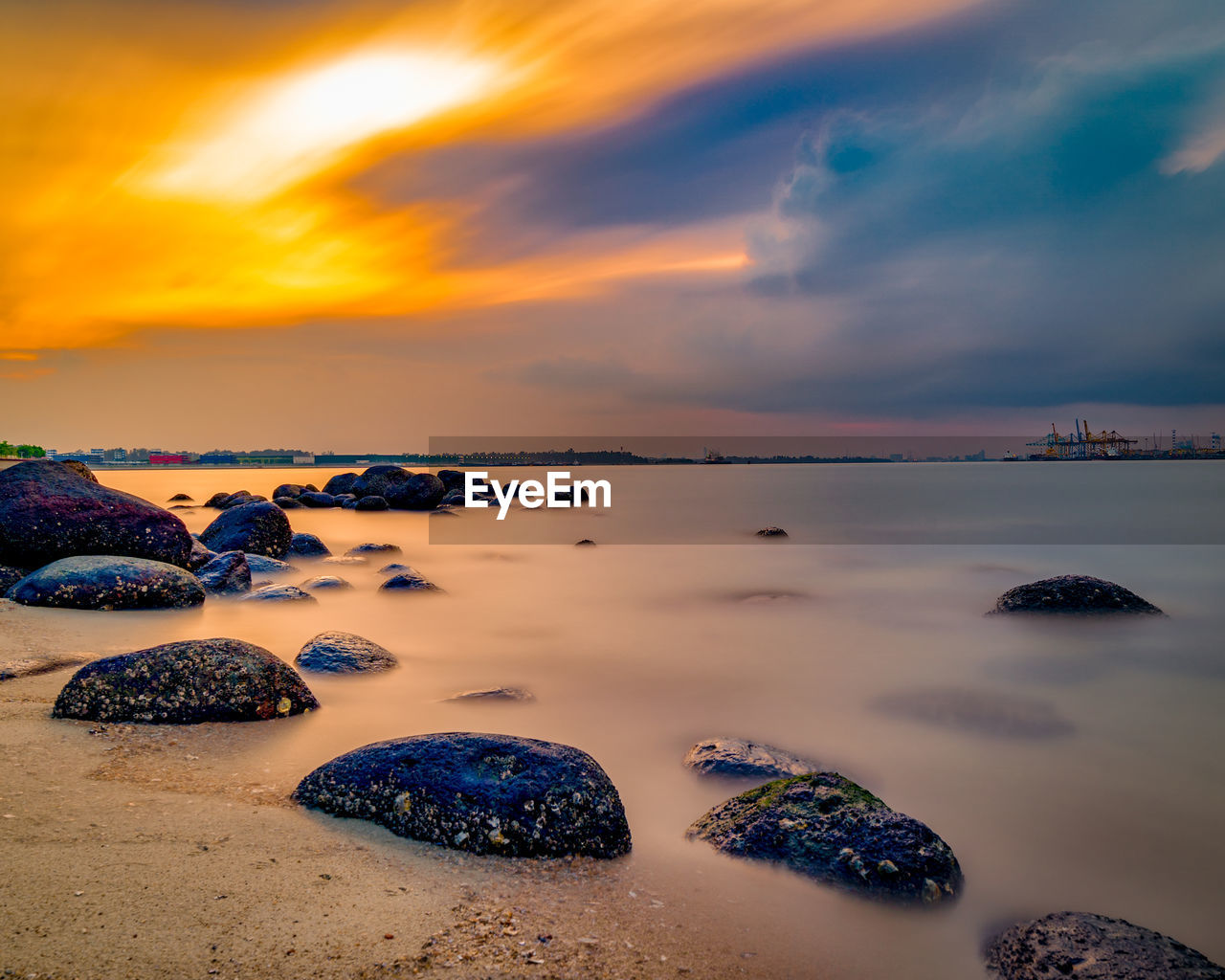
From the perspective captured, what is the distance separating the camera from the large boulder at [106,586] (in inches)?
308

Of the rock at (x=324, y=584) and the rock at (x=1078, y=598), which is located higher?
the rock at (x=1078, y=598)

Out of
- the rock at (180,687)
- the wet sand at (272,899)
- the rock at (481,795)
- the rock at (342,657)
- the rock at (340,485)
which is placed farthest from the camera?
the rock at (340,485)

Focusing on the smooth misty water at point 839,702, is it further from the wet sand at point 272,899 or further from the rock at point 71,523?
the rock at point 71,523

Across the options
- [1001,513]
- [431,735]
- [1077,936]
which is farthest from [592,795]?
[1001,513]

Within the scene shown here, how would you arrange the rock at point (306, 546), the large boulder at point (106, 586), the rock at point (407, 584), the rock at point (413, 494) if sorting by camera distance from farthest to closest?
the rock at point (413, 494), the rock at point (306, 546), the rock at point (407, 584), the large boulder at point (106, 586)

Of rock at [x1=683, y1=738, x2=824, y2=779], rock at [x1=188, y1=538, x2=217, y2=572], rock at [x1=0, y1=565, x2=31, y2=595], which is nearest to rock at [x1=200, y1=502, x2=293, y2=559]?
rock at [x1=188, y1=538, x2=217, y2=572]

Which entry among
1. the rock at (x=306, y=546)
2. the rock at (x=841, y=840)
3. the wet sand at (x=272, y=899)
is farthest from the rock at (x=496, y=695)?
the rock at (x=306, y=546)

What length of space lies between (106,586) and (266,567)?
361cm

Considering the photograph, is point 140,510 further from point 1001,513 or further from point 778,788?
point 1001,513

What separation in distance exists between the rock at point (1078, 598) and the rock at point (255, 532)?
41.3ft

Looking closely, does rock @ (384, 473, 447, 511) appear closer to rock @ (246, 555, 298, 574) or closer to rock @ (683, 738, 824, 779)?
rock @ (246, 555, 298, 574)

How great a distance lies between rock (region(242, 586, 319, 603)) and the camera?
9.50m

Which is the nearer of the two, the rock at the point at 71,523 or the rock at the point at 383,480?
the rock at the point at 71,523

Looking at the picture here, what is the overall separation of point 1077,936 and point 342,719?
14.8 feet
